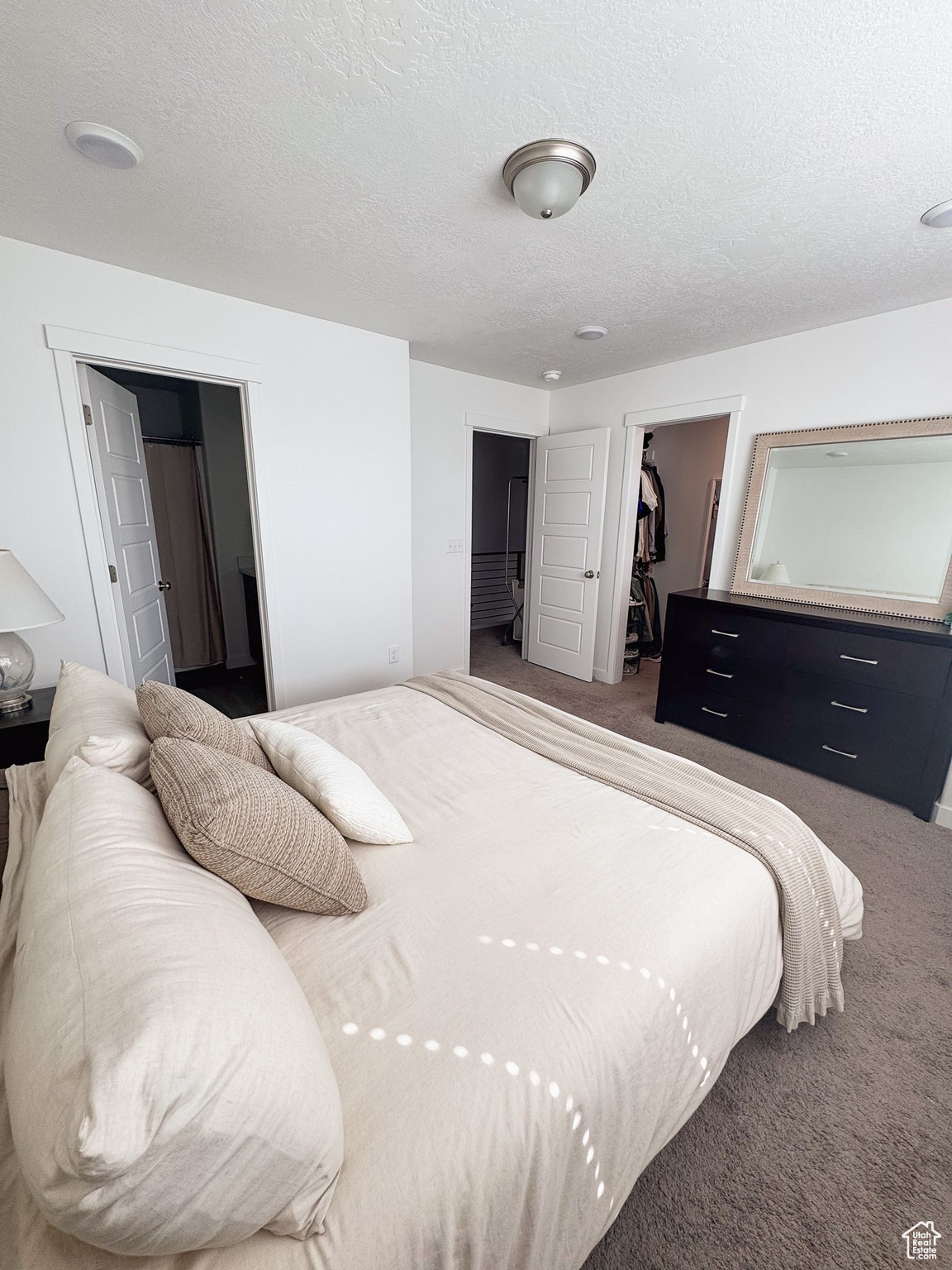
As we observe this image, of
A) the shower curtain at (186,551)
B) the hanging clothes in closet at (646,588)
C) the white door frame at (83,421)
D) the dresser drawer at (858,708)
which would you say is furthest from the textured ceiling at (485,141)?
the hanging clothes in closet at (646,588)

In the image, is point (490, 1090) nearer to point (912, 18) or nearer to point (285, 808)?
point (285, 808)

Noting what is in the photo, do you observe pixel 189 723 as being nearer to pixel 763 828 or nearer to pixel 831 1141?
pixel 763 828

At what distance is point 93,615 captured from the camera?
7.89 ft

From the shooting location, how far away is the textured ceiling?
3.68 feet

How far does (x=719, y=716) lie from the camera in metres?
3.11

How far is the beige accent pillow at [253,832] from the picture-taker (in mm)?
877

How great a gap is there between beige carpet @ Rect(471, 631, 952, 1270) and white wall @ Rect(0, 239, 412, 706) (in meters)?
2.66

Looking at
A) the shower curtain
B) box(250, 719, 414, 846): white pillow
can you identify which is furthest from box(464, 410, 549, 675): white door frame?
box(250, 719, 414, 846): white pillow

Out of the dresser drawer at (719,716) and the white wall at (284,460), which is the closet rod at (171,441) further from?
the dresser drawer at (719,716)

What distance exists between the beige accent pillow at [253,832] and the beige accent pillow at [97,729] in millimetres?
137

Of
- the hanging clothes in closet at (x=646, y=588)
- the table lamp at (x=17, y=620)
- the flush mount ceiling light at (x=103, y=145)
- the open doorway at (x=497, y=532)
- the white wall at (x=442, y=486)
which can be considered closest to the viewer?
the flush mount ceiling light at (x=103, y=145)

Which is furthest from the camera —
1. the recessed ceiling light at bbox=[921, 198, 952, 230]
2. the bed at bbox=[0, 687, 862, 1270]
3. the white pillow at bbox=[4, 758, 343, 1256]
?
the recessed ceiling light at bbox=[921, 198, 952, 230]

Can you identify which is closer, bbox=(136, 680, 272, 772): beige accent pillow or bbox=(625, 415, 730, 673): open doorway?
bbox=(136, 680, 272, 772): beige accent pillow

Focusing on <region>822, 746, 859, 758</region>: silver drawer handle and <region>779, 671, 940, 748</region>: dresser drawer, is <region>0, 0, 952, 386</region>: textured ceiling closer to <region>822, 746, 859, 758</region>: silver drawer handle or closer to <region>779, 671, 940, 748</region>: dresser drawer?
<region>779, 671, 940, 748</region>: dresser drawer
